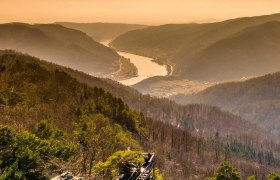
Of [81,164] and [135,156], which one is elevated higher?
[135,156]

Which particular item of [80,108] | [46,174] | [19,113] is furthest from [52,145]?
[80,108]

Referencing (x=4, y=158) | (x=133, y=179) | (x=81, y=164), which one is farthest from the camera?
(x=81, y=164)

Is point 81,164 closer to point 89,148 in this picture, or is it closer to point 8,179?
point 89,148

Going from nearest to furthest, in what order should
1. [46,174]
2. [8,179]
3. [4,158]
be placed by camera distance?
[8,179]
[4,158]
[46,174]

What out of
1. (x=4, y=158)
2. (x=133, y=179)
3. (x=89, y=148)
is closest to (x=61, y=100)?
(x=89, y=148)

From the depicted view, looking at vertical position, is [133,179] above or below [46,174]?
above

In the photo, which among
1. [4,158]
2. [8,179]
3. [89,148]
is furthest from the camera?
[89,148]

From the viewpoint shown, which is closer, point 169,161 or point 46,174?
point 46,174

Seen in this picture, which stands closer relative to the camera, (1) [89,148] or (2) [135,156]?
(2) [135,156]

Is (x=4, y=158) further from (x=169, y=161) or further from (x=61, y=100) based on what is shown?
(x=169, y=161)
